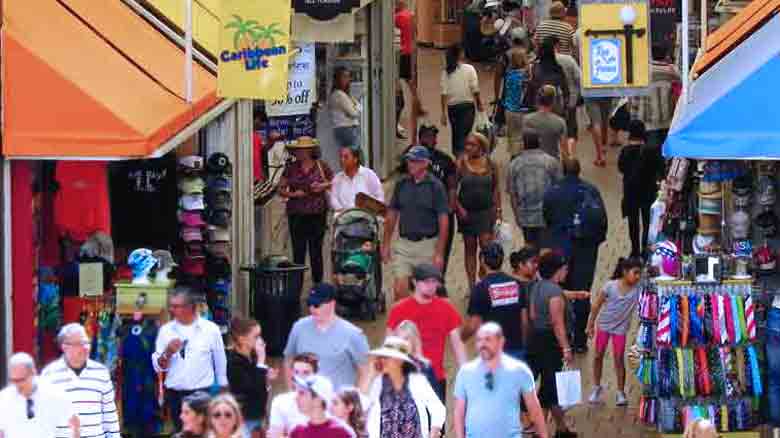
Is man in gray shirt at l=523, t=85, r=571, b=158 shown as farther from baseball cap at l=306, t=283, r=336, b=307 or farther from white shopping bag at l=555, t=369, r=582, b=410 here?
baseball cap at l=306, t=283, r=336, b=307

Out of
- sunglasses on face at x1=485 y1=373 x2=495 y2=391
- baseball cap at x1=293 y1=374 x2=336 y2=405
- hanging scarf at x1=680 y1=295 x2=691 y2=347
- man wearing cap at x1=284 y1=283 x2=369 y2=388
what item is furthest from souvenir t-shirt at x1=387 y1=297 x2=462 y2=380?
baseball cap at x1=293 y1=374 x2=336 y2=405

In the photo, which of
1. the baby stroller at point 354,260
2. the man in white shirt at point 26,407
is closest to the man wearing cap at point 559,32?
the baby stroller at point 354,260

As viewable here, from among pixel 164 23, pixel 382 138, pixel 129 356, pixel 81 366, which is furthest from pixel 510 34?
pixel 81 366

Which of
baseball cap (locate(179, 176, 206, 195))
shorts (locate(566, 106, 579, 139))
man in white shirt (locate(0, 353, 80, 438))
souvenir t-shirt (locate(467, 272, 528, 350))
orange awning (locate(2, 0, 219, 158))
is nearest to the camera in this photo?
man in white shirt (locate(0, 353, 80, 438))

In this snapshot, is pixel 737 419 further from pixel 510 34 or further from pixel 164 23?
pixel 510 34

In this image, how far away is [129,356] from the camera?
17.5m

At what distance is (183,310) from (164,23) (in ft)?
17.6

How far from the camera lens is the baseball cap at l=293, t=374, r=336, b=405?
13.2 metres

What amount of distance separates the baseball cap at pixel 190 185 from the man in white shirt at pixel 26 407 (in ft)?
17.7

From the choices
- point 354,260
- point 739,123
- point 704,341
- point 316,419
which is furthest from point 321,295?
point 354,260

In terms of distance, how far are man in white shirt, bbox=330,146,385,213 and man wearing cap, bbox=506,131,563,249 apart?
4.63 ft

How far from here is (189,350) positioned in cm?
1602

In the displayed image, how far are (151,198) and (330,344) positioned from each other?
15.4ft

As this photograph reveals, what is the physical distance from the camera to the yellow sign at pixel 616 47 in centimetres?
1858
